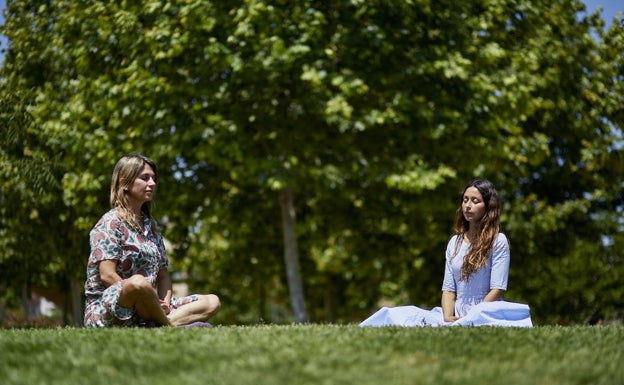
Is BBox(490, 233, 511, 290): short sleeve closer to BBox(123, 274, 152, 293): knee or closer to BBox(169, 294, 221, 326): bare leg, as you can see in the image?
BBox(169, 294, 221, 326): bare leg

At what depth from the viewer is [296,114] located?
1805 cm

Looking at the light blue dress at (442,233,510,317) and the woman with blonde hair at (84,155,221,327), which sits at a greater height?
the light blue dress at (442,233,510,317)

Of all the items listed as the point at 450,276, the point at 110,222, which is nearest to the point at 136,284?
the point at 110,222

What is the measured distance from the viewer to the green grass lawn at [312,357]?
5.12m

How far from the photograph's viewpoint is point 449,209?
758 inches

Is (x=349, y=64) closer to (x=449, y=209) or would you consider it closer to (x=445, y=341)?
(x=449, y=209)

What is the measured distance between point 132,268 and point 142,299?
616 mm

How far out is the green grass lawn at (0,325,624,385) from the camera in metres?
5.12

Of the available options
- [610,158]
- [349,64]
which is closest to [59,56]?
[349,64]

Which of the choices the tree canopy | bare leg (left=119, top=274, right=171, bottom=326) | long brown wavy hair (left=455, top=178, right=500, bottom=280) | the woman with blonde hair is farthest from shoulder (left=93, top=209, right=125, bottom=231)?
the tree canopy

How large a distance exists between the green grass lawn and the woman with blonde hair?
1.01 m

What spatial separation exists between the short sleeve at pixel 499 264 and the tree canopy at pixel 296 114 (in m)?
7.73

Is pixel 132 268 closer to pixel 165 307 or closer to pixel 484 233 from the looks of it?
pixel 165 307

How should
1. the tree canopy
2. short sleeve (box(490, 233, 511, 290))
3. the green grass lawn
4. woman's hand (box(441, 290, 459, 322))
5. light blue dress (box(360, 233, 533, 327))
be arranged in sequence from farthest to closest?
the tree canopy
woman's hand (box(441, 290, 459, 322))
short sleeve (box(490, 233, 511, 290))
light blue dress (box(360, 233, 533, 327))
the green grass lawn
